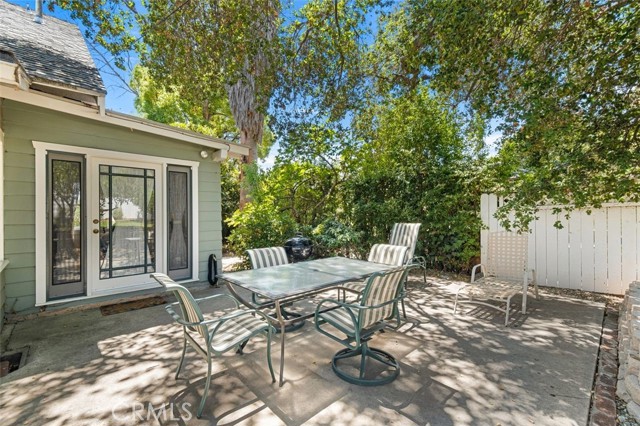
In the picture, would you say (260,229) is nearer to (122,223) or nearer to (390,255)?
(122,223)

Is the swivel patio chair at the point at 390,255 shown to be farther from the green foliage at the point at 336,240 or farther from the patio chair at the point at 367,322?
the green foliage at the point at 336,240

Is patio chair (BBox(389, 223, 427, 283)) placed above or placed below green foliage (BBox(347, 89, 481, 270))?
below

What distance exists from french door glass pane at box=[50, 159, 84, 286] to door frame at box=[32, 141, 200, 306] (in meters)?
0.13

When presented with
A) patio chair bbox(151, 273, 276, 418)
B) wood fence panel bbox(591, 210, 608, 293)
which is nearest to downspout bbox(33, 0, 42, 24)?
patio chair bbox(151, 273, 276, 418)

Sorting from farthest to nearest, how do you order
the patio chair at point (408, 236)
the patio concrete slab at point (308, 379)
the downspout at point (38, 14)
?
the patio chair at point (408, 236) < the downspout at point (38, 14) < the patio concrete slab at point (308, 379)

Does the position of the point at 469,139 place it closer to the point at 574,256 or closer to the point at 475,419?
the point at 574,256

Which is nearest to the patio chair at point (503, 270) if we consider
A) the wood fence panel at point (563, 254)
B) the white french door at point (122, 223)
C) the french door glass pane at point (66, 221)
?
the wood fence panel at point (563, 254)

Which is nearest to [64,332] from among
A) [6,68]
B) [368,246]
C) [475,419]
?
[6,68]

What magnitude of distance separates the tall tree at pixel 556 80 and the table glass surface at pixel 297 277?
2.24 meters

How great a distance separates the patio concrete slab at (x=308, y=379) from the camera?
2.15m

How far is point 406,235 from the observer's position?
20.4ft

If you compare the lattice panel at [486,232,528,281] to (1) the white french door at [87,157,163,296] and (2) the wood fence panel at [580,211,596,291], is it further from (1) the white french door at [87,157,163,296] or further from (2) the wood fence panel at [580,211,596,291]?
(1) the white french door at [87,157,163,296]

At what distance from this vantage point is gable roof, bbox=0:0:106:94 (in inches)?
136

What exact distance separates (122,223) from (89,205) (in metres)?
0.54
